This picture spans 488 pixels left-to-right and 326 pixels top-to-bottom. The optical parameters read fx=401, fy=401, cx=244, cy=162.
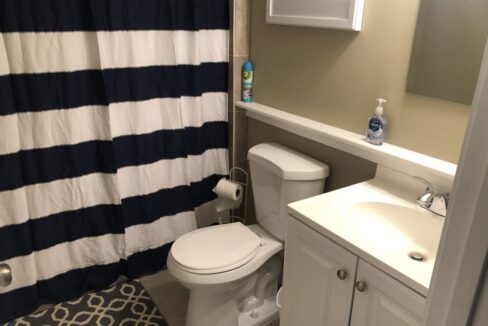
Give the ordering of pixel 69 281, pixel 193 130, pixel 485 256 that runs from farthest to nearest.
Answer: pixel 193 130 → pixel 69 281 → pixel 485 256

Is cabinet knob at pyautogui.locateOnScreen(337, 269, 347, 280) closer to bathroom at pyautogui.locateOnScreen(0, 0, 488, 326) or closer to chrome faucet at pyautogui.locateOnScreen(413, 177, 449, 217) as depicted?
bathroom at pyautogui.locateOnScreen(0, 0, 488, 326)

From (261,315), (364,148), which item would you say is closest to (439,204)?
(364,148)

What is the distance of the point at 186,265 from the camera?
5.64ft

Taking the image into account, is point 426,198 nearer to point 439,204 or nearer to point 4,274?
point 439,204

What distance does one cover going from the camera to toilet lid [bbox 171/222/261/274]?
173 cm

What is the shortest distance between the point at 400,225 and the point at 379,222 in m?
0.07

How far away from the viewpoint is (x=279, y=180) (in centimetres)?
188

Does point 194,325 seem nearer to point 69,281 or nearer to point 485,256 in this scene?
point 69,281

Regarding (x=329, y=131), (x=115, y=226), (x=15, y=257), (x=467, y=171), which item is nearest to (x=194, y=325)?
(x=115, y=226)

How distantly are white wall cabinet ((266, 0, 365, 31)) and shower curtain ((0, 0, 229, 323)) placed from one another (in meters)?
0.39

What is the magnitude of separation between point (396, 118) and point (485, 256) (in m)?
1.15

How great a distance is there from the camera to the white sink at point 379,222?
1165mm

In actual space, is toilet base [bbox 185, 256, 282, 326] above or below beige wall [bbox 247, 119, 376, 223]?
below

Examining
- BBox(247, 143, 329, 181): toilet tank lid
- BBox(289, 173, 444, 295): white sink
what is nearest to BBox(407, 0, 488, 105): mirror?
BBox(289, 173, 444, 295): white sink
